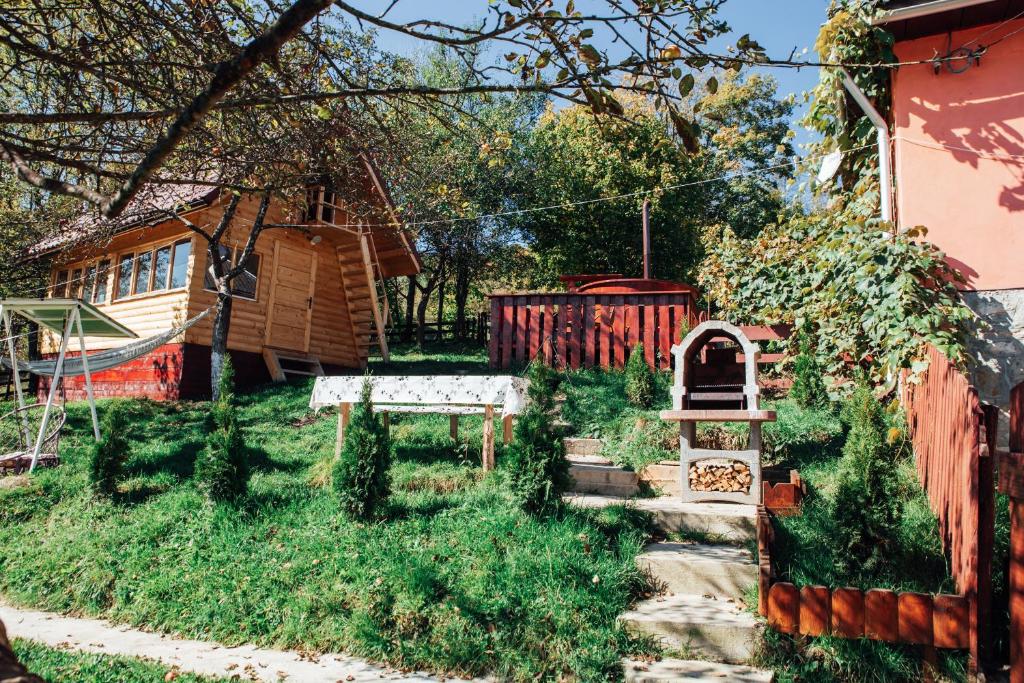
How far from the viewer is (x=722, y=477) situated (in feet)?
22.6

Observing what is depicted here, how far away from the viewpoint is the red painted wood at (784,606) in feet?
13.4

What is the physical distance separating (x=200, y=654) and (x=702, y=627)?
3192 millimetres

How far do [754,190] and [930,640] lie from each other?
2315 cm

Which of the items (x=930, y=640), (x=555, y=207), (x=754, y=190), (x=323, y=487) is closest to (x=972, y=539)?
(x=930, y=640)

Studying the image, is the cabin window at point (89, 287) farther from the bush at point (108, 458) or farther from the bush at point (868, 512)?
the bush at point (868, 512)

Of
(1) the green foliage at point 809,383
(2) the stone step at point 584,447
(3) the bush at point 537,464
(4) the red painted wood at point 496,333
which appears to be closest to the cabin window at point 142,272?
(4) the red painted wood at point 496,333

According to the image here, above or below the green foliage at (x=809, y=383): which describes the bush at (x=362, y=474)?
below

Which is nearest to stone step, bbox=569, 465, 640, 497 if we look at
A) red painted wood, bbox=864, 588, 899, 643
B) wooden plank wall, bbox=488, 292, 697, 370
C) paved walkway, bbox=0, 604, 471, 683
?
paved walkway, bbox=0, 604, 471, 683

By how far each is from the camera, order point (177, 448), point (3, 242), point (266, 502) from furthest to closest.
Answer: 1. point (3, 242)
2. point (177, 448)
3. point (266, 502)

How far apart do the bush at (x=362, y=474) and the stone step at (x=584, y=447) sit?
2621 millimetres

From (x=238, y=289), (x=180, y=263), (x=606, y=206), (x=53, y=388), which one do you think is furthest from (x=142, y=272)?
(x=606, y=206)

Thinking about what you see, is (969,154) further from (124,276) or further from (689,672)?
(124,276)

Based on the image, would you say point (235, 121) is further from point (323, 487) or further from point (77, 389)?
point (77, 389)

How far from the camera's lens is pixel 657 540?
5.84 m
